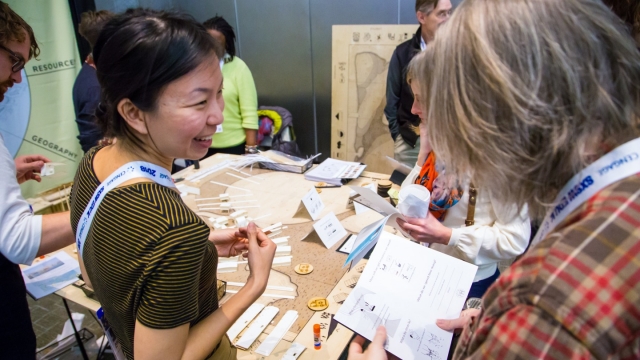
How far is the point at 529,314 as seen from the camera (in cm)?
53

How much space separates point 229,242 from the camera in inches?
53.2

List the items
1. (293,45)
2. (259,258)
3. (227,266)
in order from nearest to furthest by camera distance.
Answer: (259,258) < (227,266) < (293,45)

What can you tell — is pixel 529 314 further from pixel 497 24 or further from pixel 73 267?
pixel 73 267

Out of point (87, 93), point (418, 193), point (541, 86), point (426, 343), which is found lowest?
point (426, 343)

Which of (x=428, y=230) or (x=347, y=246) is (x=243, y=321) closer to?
(x=347, y=246)

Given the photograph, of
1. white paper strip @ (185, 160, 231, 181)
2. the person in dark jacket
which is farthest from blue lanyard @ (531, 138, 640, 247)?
the person in dark jacket

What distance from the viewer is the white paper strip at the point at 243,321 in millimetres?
1308

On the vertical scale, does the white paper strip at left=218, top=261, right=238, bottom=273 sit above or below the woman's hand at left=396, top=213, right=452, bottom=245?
below

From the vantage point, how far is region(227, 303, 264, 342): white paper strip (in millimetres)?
1308

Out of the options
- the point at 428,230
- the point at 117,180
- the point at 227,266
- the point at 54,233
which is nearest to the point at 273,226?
the point at 227,266

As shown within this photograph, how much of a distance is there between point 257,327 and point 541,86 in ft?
3.70

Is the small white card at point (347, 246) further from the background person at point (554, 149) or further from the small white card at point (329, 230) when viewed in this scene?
the background person at point (554, 149)

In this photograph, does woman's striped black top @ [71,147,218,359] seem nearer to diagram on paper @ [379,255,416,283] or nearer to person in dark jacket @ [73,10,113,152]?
diagram on paper @ [379,255,416,283]

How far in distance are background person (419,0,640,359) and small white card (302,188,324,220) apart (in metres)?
1.42
